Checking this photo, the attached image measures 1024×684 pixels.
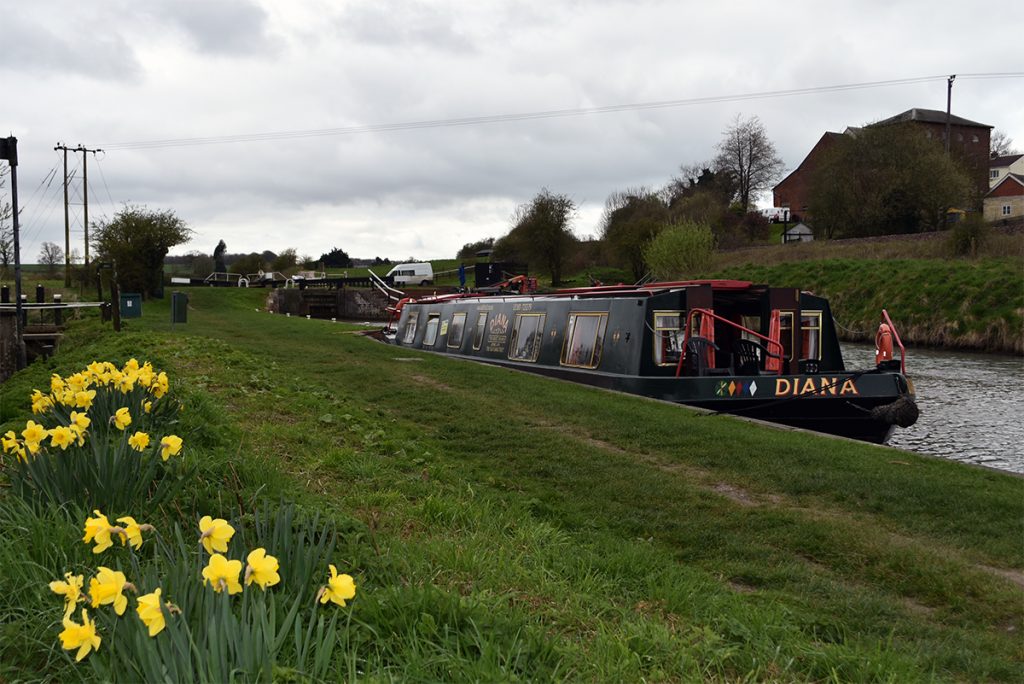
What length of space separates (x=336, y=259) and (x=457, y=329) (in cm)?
6811

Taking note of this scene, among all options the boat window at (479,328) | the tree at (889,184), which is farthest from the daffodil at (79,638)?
the tree at (889,184)

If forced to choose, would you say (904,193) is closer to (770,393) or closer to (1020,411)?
(1020,411)

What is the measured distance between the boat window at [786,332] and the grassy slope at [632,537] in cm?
358

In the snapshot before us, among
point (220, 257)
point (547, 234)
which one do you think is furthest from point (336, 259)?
point (547, 234)

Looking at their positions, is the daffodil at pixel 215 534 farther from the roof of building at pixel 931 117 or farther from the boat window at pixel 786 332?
the roof of building at pixel 931 117

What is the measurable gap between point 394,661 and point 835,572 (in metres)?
3.11

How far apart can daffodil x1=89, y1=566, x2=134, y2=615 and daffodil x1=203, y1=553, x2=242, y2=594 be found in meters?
0.25

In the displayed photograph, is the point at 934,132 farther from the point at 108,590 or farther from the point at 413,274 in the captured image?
the point at 108,590

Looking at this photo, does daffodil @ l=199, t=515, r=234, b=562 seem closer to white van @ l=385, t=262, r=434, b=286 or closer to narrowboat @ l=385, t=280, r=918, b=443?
narrowboat @ l=385, t=280, r=918, b=443

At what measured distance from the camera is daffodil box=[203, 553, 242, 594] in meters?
2.28

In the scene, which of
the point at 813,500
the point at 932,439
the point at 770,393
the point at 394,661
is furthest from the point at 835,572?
the point at 932,439

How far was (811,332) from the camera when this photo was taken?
43.0 ft

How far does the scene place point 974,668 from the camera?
11.6 ft

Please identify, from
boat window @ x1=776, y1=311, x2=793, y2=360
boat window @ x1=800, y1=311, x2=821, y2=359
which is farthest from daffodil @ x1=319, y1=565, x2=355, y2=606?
boat window @ x1=800, y1=311, x2=821, y2=359
